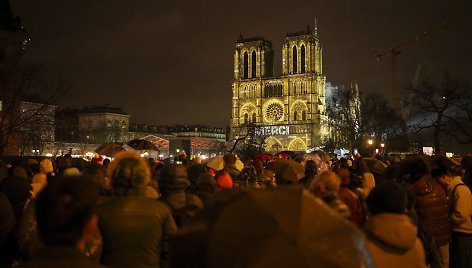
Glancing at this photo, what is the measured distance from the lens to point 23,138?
3475cm

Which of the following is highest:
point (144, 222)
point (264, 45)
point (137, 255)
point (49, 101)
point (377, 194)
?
point (264, 45)

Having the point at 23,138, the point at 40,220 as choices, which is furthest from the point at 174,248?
the point at 23,138

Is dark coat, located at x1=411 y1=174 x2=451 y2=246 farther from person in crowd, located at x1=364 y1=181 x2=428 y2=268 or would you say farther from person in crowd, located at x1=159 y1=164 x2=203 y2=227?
person in crowd, located at x1=159 y1=164 x2=203 y2=227

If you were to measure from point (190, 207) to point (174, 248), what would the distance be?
7.44ft

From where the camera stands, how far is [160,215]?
3.65 m

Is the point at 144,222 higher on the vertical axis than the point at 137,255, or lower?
higher

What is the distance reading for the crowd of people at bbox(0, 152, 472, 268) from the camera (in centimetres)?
210

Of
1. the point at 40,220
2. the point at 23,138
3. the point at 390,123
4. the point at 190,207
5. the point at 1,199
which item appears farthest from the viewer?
the point at 390,123

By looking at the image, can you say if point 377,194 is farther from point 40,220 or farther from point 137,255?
point 40,220

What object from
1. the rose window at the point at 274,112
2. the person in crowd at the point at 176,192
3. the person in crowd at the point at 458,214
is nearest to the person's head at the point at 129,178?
the person in crowd at the point at 176,192

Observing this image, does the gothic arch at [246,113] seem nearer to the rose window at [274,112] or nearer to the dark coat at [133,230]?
the rose window at [274,112]

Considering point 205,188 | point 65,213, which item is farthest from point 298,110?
point 65,213

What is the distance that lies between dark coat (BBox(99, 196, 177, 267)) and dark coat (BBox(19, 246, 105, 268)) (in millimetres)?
1470

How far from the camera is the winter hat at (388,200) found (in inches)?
133
